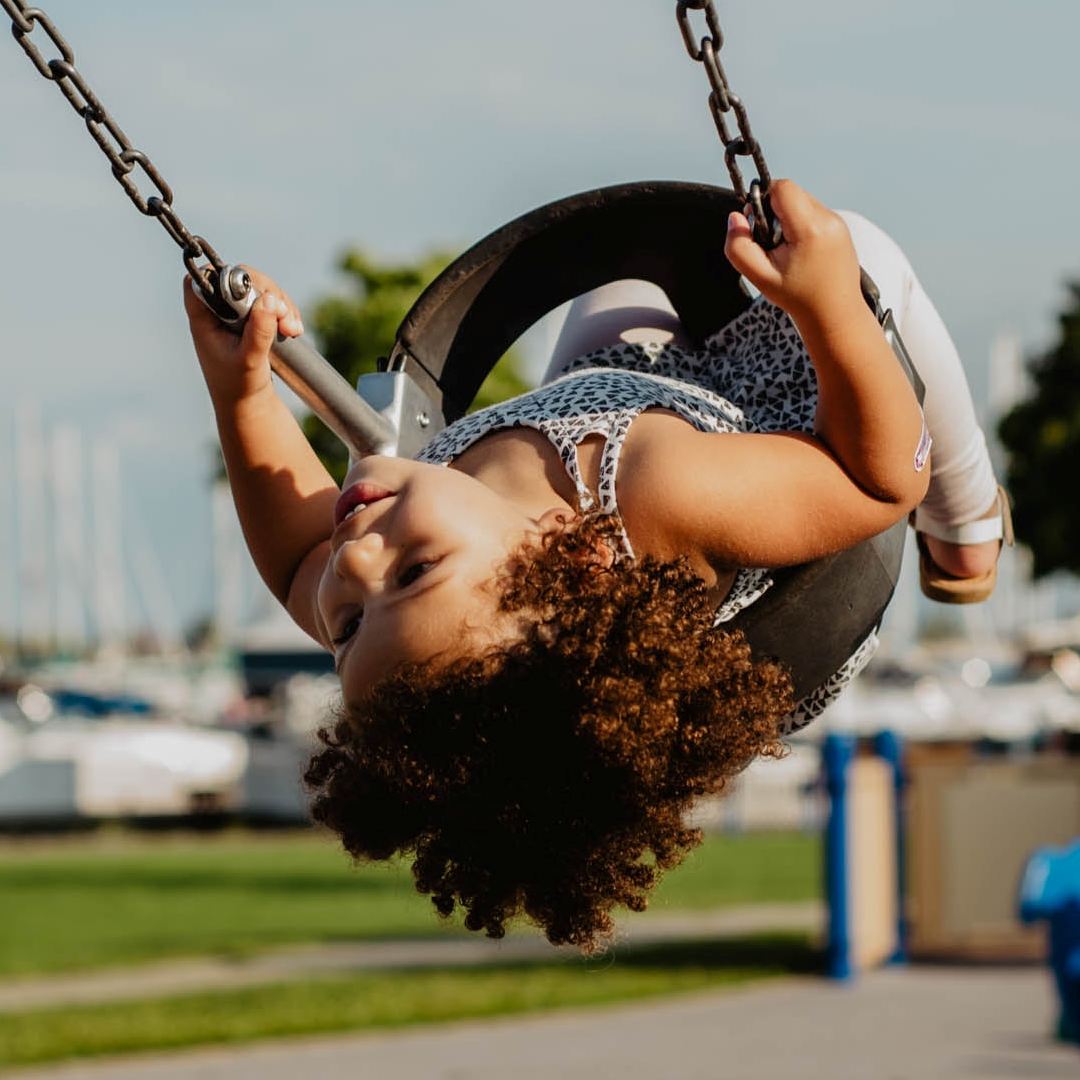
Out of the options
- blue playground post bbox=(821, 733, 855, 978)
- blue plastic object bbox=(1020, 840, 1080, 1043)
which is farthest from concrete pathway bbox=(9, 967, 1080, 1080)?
blue plastic object bbox=(1020, 840, 1080, 1043)

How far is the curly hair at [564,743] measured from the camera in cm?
231

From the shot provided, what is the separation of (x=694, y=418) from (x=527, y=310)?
0.57 m

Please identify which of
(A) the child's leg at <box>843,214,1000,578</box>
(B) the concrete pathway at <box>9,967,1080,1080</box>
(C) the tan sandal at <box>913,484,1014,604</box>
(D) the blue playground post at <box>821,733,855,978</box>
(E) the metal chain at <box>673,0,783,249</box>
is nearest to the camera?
(E) the metal chain at <box>673,0,783,249</box>

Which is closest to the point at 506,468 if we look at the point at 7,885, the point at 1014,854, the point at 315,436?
the point at 315,436

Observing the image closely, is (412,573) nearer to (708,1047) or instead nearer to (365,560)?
(365,560)

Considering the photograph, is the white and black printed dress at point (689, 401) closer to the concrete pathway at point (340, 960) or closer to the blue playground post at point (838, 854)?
the concrete pathway at point (340, 960)

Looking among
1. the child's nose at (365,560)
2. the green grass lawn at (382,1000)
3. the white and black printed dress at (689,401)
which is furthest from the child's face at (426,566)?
the green grass lawn at (382,1000)

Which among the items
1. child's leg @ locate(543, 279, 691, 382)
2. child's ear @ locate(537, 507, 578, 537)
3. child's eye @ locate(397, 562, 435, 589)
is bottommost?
child's eye @ locate(397, 562, 435, 589)

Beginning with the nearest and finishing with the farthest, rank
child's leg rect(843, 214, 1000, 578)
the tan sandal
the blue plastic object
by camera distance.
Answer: child's leg rect(843, 214, 1000, 578), the tan sandal, the blue plastic object

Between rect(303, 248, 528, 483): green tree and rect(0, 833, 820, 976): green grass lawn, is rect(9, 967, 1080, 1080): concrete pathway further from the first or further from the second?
rect(303, 248, 528, 483): green tree

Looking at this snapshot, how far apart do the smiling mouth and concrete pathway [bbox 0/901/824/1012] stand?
887cm

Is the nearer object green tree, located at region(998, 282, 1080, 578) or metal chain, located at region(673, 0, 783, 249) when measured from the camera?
metal chain, located at region(673, 0, 783, 249)

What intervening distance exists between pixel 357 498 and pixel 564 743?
406mm

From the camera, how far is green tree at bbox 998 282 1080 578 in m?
18.3
